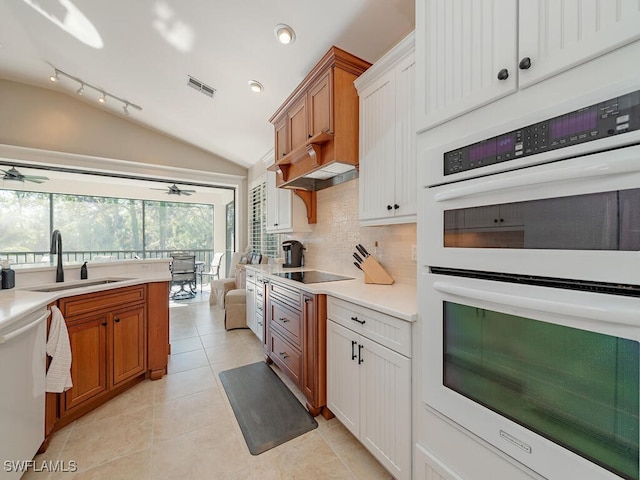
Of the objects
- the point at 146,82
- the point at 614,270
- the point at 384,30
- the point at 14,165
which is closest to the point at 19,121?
the point at 14,165

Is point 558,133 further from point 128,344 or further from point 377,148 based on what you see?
point 128,344

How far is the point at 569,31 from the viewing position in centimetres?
71

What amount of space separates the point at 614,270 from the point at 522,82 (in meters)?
0.60

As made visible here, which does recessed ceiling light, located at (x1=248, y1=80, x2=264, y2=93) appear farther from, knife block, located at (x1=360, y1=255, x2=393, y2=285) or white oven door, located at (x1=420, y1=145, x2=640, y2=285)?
white oven door, located at (x1=420, y1=145, x2=640, y2=285)

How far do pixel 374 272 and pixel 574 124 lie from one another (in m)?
1.51

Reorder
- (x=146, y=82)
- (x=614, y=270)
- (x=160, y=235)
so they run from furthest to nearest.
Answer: (x=160, y=235) < (x=146, y=82) < (x=614, y=270)

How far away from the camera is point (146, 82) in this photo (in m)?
3.22

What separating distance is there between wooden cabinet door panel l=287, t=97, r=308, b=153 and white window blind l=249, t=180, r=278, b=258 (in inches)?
73.6

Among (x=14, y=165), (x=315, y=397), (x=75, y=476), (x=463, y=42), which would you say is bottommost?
(x=75, y=476)

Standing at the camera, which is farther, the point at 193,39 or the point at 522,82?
the point at 193,39

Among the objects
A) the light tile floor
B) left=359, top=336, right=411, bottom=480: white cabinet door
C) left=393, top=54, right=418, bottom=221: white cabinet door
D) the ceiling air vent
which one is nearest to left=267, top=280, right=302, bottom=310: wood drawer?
left=359, top=336, right=411, bottom=480: white cabinet door

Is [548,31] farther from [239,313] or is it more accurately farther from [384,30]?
[239,313]

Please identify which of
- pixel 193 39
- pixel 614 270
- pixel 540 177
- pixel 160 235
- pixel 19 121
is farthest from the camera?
pixel 160 235

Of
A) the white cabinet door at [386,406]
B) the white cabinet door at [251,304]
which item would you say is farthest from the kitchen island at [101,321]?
the white cabinet door at [386,406]
